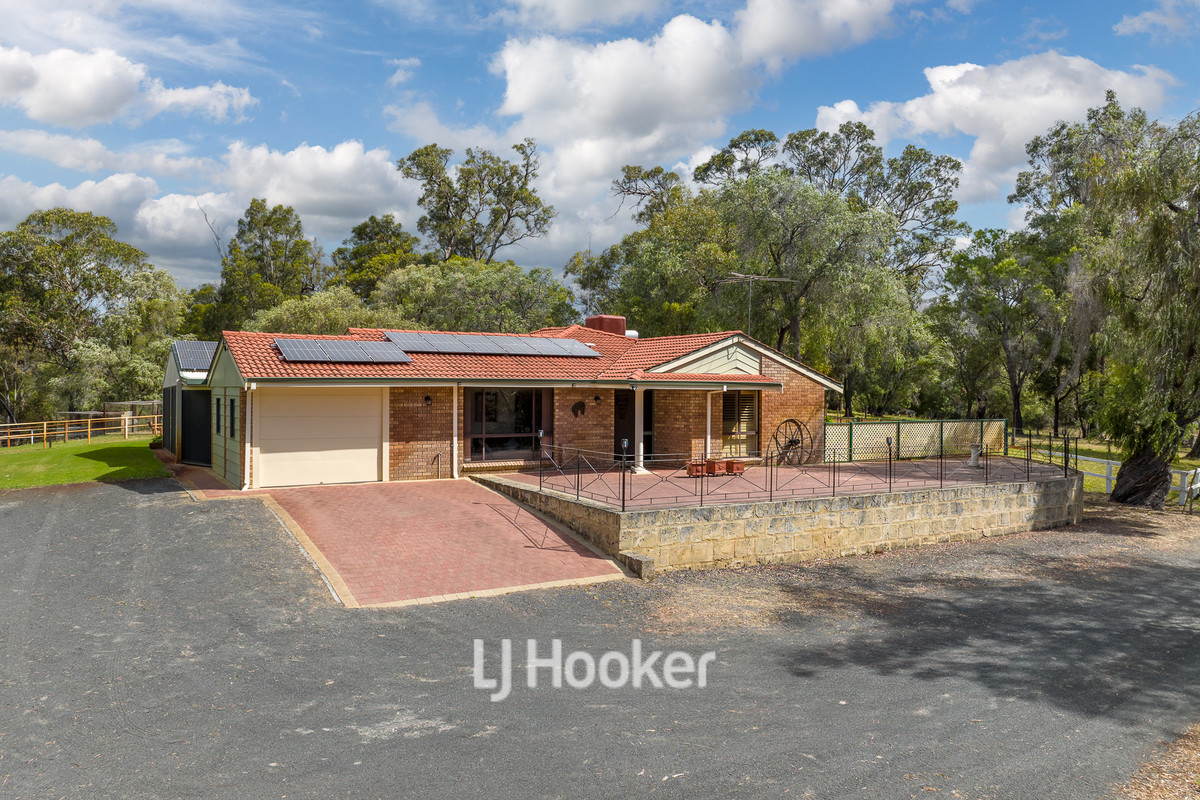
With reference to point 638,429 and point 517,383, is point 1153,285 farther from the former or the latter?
point 517,383

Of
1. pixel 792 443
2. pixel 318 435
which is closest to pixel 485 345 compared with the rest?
pixel 318 435

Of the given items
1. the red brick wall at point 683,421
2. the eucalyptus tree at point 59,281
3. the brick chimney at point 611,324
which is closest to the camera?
the red brick wall at point 683,421

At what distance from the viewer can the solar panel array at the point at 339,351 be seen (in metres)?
17.1

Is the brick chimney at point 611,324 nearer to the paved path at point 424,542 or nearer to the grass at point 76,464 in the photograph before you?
the paved path at point 424,542

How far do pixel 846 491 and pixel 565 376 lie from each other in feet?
24.4

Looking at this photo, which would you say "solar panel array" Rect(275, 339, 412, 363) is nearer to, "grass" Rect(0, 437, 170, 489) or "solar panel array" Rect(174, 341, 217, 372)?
"grass" Rect(0, 437, 170, 489)

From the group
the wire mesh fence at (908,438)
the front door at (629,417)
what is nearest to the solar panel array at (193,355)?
the front door at (629,417)

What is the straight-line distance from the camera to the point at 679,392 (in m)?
20.7

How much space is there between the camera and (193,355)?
23.5 metres

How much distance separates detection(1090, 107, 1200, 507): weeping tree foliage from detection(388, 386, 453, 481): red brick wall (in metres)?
18.0

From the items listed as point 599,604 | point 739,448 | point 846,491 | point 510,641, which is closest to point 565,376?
point 739,448

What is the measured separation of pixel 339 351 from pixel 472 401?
3392 mm

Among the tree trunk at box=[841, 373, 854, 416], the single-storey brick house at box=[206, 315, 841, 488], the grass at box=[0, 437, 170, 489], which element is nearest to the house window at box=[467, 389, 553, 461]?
the single-storey brick house at box=[206, 315, 841, 488]

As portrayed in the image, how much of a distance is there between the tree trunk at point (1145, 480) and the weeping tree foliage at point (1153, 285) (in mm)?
29
